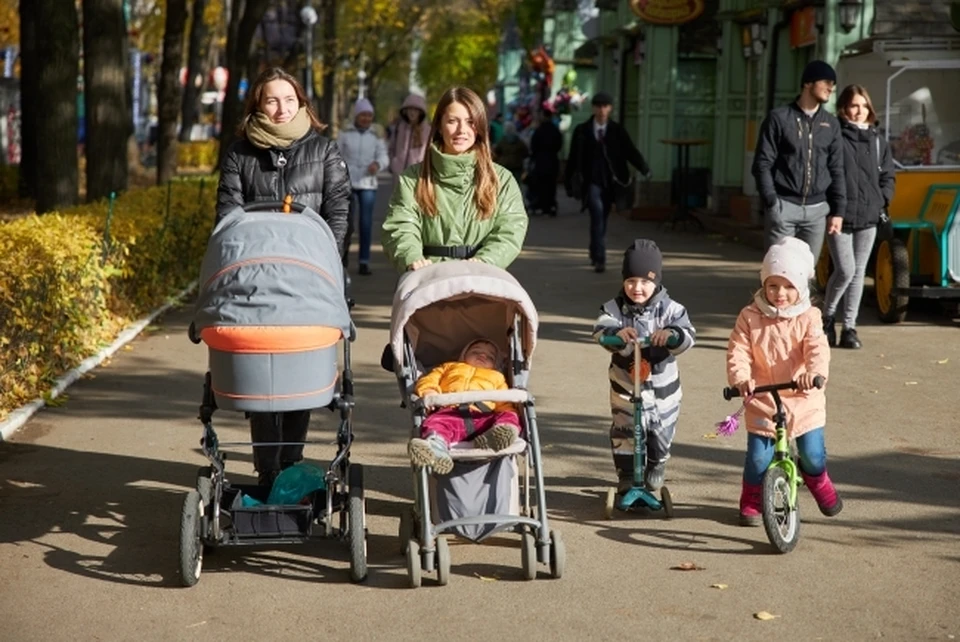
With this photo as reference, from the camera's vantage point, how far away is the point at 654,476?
7457 mm

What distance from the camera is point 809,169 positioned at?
11531 mm

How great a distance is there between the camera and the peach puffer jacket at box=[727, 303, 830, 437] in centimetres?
693

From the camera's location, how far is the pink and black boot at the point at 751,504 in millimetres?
7078

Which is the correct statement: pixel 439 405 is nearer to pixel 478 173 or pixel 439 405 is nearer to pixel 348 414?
pixel 348 414

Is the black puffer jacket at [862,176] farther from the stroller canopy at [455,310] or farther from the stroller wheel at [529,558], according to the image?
the stroller wheel at [529,558]

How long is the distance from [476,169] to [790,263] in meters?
1.42

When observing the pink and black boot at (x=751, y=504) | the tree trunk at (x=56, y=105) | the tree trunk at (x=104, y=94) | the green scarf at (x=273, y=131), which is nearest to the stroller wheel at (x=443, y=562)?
the pink and black boot at (x=751, y=504)

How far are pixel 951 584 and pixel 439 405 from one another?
2.08m

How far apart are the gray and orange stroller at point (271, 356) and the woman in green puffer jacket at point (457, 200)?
2.12 feet

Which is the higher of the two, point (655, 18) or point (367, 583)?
point (655, 18)

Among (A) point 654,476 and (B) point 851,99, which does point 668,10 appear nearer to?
(B) point 851,99

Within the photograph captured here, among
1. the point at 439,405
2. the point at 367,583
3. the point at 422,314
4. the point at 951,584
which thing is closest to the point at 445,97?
the point at 422,314

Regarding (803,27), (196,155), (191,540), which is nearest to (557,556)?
(191,540)

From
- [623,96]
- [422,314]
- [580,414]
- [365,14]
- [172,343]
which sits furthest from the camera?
[365,14]
